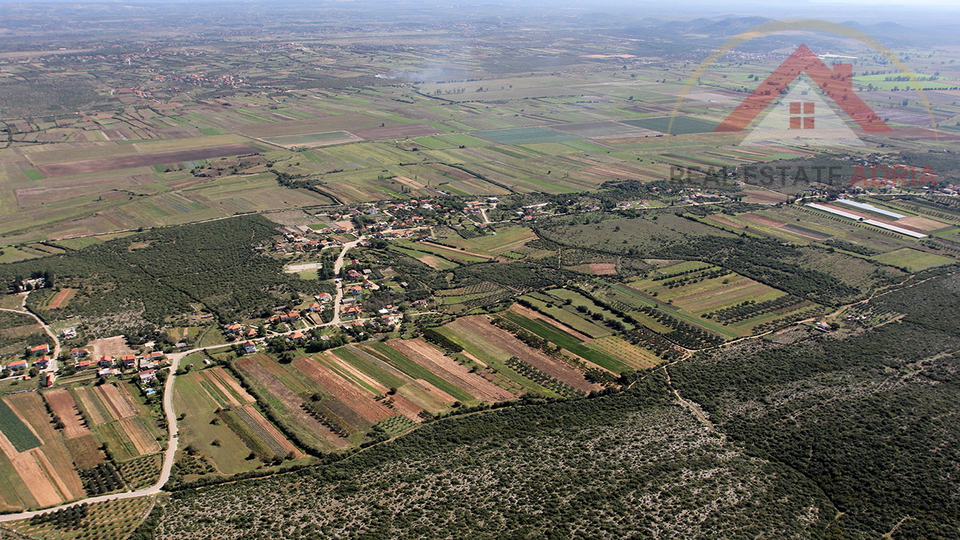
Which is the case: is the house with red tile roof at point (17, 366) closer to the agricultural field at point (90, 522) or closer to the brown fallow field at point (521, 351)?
the agricultural field at point (90, 522)

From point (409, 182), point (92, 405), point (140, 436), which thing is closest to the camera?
point (140, 436)

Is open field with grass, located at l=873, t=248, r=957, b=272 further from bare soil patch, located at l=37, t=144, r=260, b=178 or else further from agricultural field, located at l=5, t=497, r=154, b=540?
bare soil patch, located at l=37, t=144, r=260, b=178

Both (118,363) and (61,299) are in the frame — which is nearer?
(118,363)

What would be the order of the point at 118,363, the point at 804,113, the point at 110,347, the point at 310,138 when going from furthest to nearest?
1. the point at 804,113
2. the point at 310,138
3. the point at 110,347
4. the point at 118,363

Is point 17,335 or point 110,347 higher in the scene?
point 17,335

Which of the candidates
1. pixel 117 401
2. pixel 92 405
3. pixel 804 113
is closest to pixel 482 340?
pixel 117 401

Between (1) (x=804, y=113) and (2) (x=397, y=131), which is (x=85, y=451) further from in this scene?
(1) (x=804, y=113)

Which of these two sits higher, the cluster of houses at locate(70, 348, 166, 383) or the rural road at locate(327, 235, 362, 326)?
the rural road at locate(327, 235, 362, 326)

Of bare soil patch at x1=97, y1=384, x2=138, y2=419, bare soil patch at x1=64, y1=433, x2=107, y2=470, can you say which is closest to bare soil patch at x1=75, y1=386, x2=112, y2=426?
bare soil patch at x1=97, y1=384, x2=138, y2=419

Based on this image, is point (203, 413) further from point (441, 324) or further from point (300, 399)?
point (441, 324)
